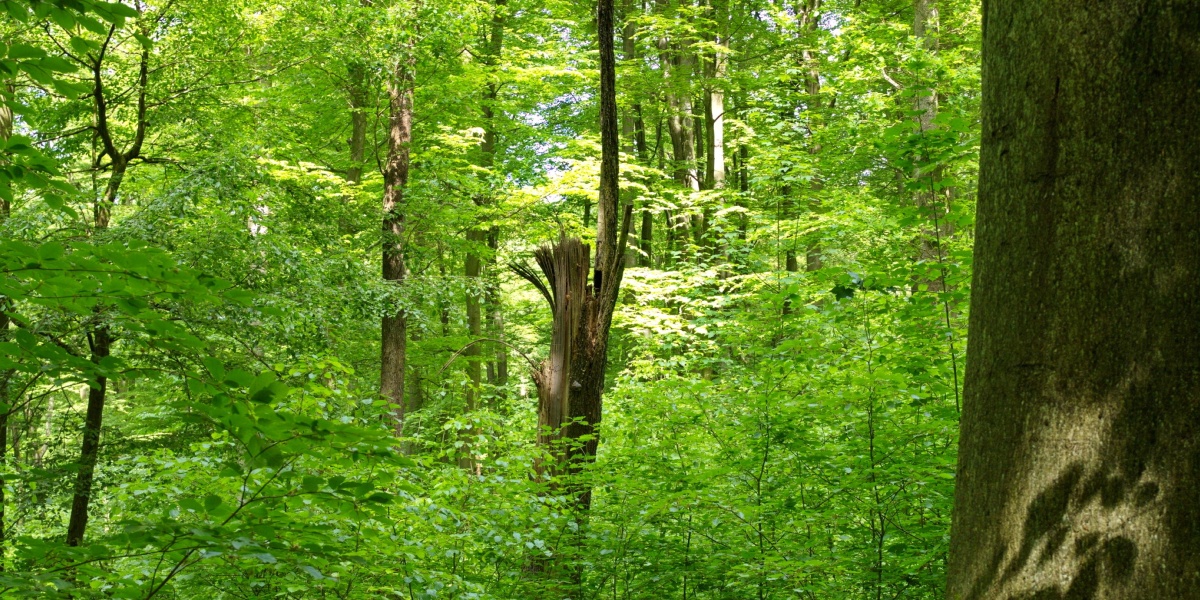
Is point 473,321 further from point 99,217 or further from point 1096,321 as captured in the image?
point 1096,321

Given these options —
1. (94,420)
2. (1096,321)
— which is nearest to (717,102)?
(94,420)

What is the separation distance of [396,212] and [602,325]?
649 cm

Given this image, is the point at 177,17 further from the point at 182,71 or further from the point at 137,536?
the point at 137,536

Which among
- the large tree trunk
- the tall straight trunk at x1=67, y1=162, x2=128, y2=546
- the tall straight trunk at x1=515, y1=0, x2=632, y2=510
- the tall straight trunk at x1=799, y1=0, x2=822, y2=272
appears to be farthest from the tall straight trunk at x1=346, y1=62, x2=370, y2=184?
the large tree trunk

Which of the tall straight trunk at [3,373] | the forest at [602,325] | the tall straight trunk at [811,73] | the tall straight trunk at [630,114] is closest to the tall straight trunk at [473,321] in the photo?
the forest at [602,325]

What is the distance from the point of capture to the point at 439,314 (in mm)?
15914

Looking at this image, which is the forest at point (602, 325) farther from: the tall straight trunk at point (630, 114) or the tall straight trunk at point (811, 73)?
the tall straight trunk at point (811, 73)

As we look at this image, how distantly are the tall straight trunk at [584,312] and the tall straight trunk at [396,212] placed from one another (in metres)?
5.62

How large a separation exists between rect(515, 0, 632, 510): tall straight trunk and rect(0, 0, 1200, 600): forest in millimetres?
32

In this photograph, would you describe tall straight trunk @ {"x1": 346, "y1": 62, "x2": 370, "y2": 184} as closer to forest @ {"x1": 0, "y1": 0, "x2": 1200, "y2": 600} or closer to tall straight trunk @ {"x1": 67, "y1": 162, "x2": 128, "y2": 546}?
forest @ {"x1": 0, "y1": 0, "x2": 1200, "y2": 600}

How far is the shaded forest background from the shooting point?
2.67 metres

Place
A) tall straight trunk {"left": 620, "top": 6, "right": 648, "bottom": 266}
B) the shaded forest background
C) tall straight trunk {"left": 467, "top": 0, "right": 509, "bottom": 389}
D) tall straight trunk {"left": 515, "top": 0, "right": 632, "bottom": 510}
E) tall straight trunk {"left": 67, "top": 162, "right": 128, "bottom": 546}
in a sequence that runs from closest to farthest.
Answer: the shaded forest background
tall straight trunk {"left": 515, "top": 0, "right": 632, "bottom": 510}
tall straight trunk {"left": 67, "top": 162, "right": 128, "bottom": 546}
tall straight trunk {"left": 467, "top": 0, "right": 509, "bottom": 389}
tall straight trunk {"left": 620, "top": 6, "right": 648, "bottom": 266}

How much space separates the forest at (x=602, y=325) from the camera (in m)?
2.03

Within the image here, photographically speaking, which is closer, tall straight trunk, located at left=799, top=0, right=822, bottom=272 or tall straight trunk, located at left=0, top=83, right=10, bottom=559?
tall straight trunk, located at left=0, top=83, right=10, bottom=559
